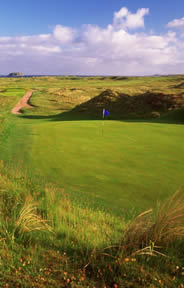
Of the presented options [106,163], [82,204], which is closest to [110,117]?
[106,163]

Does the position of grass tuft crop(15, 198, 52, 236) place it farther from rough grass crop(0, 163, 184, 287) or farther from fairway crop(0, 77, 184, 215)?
fairway crop(0, 77, 184, 215)

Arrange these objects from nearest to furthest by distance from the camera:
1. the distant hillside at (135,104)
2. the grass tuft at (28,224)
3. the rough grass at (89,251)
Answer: the rough grass at (89,251)
the grass tuft at (28,224)
the distant hillside at (135,104)

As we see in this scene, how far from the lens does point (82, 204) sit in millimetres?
4566

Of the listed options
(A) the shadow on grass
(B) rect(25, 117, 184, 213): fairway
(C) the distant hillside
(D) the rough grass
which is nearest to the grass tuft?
(D) the rough grass

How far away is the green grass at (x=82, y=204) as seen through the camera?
8.21ft

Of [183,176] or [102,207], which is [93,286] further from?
[183,176]

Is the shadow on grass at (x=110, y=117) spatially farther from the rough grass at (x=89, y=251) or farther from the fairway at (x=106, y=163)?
the rough grass at (x=89, y=251)

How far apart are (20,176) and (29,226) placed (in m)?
2.49

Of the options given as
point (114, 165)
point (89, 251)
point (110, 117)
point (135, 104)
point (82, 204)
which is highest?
point (135, 104)

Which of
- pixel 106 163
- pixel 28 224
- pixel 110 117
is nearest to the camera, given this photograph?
pixel 28 224

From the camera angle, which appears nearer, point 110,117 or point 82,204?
point 82,204

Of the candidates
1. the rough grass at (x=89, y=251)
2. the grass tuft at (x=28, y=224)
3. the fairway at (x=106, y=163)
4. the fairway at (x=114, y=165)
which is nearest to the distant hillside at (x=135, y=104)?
the fairway at (x=106, y=163)

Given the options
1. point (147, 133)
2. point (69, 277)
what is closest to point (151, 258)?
point (69, 277)

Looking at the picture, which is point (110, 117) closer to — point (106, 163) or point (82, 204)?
point (106, 163)
